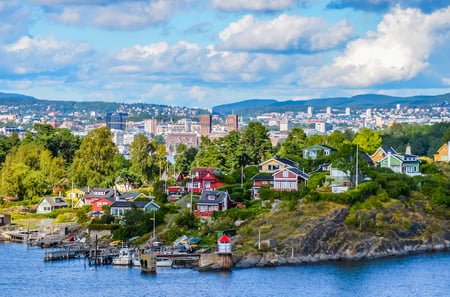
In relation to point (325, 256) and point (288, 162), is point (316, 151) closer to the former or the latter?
point (288, 162)

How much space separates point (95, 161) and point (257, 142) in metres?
18.6

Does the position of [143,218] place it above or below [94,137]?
below

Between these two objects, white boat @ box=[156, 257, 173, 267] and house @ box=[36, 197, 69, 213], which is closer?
white boat @ box=[156, 257, 173, 267]

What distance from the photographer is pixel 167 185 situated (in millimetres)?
82750

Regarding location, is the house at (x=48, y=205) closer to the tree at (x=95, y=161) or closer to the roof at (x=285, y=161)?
the tree at (x=95, y=161)

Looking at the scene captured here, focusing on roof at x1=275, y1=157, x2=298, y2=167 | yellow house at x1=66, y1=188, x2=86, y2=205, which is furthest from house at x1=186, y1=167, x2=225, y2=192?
yellow house at x1=66, y1=188, x2=86, y2=205

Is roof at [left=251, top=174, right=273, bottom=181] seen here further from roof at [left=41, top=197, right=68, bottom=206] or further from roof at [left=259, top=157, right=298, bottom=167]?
roof at [left=41, top=197, right=68, bottom=206]

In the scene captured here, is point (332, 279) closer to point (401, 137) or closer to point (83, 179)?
point (83, 179)

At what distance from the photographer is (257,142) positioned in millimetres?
92188

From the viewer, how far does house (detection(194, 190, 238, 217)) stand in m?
68.9

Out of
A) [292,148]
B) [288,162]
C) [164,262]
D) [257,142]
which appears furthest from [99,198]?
[164,262]

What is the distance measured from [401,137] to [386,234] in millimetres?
57203

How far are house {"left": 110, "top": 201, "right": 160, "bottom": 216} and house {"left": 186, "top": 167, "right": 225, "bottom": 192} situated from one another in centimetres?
633

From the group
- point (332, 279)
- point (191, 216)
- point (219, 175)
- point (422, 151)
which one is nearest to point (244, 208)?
point (191, 216)
